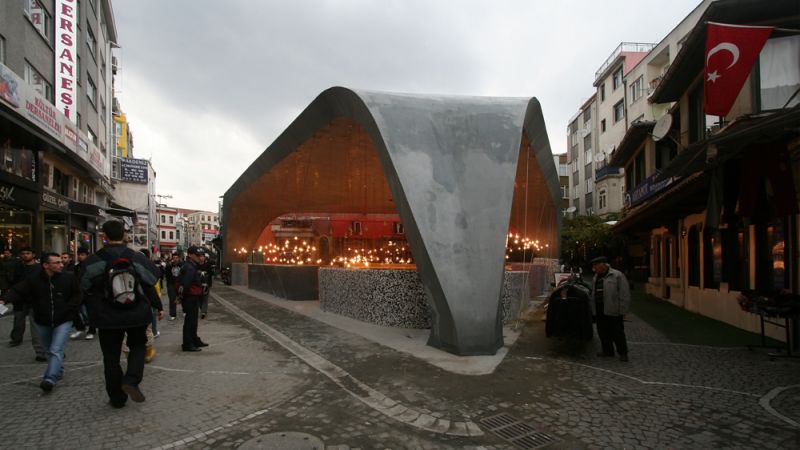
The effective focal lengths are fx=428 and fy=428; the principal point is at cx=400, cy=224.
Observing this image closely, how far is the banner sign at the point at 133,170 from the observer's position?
38.2 metres

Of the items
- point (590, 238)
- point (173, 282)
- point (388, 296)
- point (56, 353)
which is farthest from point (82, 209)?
point (590, 238)

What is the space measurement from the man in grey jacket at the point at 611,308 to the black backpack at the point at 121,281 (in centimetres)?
638

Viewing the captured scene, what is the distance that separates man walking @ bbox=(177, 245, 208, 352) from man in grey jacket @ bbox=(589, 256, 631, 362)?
6.67 metres

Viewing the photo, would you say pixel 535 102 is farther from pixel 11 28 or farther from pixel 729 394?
pixel 11 28

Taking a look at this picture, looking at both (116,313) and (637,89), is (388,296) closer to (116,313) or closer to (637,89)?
(116,313)

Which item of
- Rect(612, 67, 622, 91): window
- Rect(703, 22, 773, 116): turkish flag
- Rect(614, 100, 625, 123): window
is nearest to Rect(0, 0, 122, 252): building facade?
Rect(703, 22, 773, 116): turkish flag

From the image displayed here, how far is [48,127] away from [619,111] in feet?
115

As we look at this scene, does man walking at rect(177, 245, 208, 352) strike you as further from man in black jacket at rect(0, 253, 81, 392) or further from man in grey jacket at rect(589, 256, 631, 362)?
man in grey jacket at rect(589, 256, 631, 362)

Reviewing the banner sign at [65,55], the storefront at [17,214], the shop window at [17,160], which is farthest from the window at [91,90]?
the storefront at [17,214]

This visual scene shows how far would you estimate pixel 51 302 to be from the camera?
17.5ft

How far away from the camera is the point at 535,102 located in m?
9.66

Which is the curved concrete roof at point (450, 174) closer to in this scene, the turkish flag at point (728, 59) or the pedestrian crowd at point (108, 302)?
the turkish flag at point (728, 59)

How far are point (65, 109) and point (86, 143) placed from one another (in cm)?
167

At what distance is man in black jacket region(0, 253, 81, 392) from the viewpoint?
501 centimetres
